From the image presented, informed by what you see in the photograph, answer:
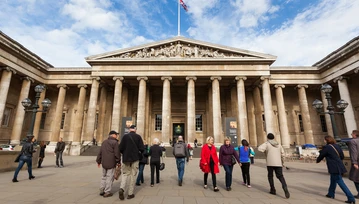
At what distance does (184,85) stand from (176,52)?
5.76 meters

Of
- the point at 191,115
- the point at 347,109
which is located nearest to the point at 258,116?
the point at 347,109

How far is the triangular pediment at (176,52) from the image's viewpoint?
22.4 metres

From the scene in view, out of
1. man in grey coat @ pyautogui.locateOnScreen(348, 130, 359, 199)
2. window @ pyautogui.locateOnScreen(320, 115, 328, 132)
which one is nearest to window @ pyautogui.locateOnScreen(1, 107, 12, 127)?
man in grey coat @ pyautogui.locateOnScreen(348, 130, 359, 199)

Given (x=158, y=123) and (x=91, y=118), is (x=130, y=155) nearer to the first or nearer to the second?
(x=91, y=118)

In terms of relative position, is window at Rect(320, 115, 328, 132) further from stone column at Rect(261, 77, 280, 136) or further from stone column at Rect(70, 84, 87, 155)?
stone column at Rect(70, 84, 87, 155)

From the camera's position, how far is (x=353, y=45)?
18750mm

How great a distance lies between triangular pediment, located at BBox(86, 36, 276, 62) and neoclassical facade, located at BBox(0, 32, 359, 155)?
118 mm

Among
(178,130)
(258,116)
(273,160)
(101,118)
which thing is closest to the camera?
(273,160)

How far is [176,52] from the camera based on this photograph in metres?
22.8

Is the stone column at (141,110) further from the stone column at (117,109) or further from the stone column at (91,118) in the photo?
the stone column at (91,118)

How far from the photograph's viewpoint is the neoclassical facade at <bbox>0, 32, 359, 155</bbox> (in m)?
20.9

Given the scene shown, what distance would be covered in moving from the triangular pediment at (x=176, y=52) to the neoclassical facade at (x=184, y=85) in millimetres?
118

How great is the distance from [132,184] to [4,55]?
23.6 m

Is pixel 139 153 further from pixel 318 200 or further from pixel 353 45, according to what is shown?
pixel 353 45
